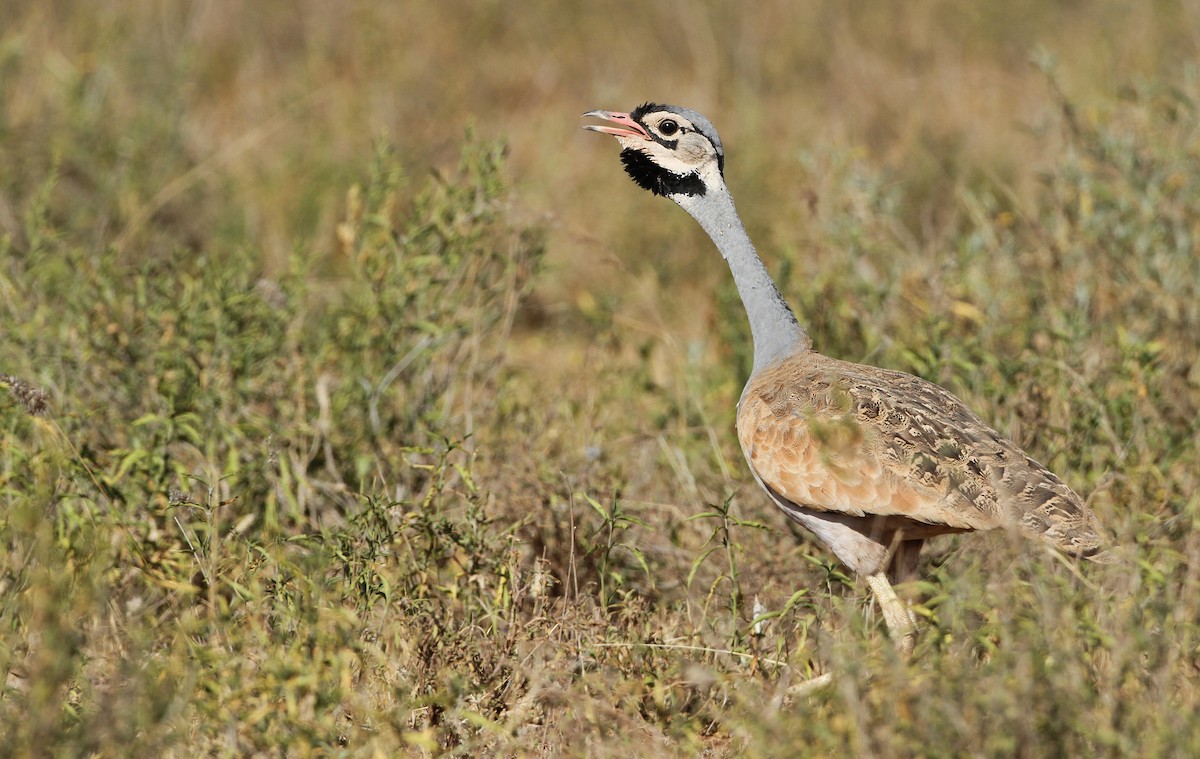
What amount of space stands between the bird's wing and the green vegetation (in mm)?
135

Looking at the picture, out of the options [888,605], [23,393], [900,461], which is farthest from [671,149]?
[23,393]

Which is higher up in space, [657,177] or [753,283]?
[657,177]

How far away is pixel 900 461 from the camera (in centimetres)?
340

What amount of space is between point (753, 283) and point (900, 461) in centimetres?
83

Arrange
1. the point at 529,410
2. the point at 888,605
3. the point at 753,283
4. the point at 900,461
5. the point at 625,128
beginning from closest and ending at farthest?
the point at 900,461, the point at 888,605, the point at 753,283, the point at 625,128, the point at 529,410

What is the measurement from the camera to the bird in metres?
3.31

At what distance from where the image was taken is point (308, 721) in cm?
266

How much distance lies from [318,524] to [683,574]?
3.78ft

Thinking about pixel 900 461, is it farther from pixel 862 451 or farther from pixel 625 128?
pixel 625 128

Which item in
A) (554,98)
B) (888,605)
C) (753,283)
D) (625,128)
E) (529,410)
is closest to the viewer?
(888,605)

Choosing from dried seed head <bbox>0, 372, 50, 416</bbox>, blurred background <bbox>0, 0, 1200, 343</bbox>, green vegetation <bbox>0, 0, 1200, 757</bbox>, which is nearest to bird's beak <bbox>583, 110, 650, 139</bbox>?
green vegetation <bbox>0, 0, 1200, 757</bbox>

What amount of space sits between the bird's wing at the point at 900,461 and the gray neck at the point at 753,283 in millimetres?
244

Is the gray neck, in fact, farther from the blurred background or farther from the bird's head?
the blurred background

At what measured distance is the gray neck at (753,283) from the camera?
397cm
